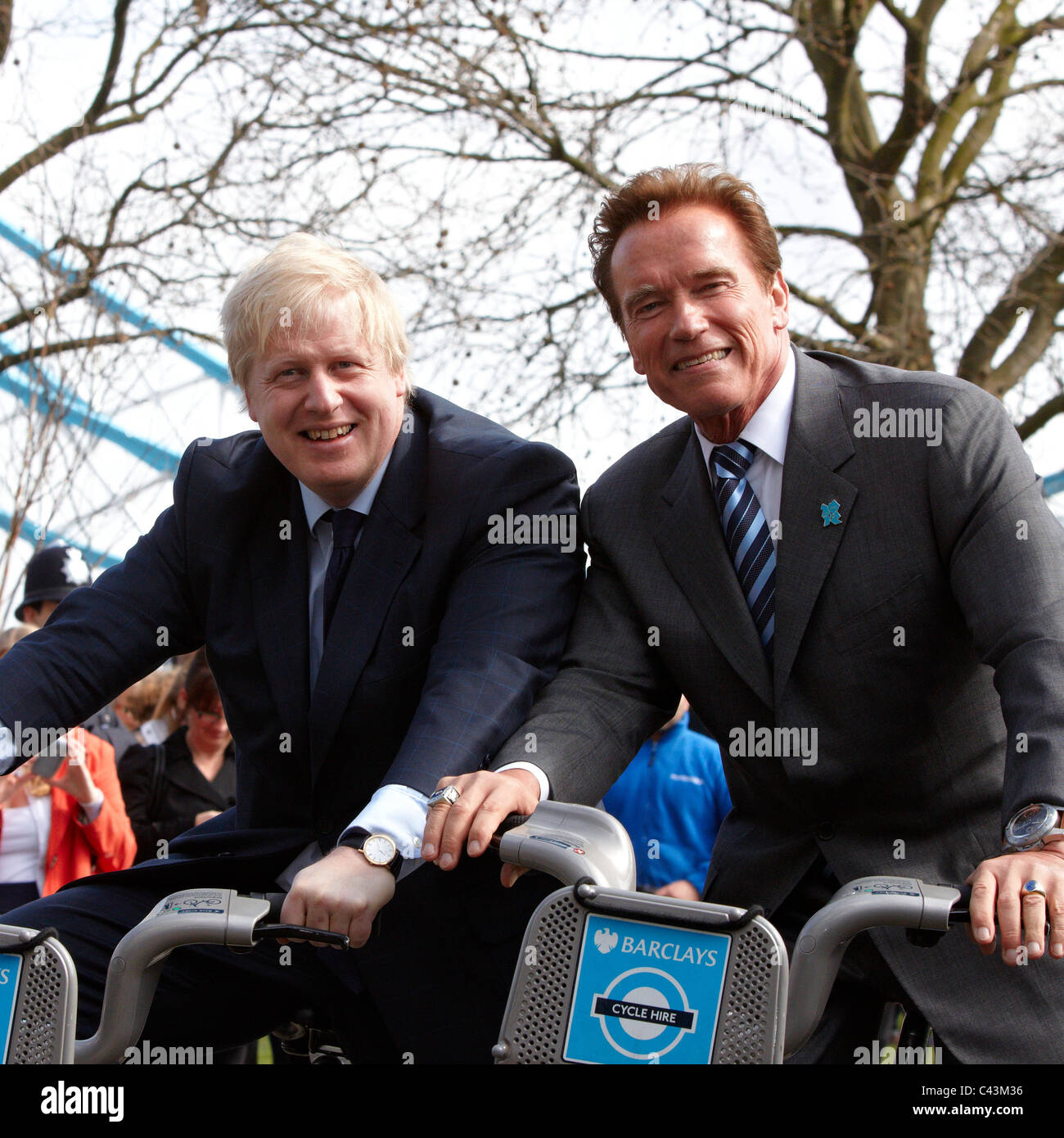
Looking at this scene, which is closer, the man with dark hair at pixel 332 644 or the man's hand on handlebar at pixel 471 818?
the man's hand on handlebar at pixel 471 818

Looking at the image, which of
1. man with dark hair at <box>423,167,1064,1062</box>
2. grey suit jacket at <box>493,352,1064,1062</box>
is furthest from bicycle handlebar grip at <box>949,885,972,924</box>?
grey suit jacket at <box>493,352,1064,1062</box>

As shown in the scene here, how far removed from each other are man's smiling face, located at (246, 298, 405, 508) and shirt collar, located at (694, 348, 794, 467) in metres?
0.68

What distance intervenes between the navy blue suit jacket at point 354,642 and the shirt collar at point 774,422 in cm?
38

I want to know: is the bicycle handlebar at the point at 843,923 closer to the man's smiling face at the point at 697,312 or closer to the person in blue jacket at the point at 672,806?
the man's smiling face at the point at 697,312

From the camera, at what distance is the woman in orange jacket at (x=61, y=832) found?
4.45 meters

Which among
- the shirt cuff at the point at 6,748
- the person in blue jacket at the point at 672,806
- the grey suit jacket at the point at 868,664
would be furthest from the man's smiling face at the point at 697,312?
the person in blue jacket at the point at 672,806

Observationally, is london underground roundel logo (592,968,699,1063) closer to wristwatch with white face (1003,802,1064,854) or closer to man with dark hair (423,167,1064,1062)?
man with dark hair (423,167,1064,1062)

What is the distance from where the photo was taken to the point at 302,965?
2465 mm

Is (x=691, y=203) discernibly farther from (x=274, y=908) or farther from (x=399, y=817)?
(x=274, y=908)

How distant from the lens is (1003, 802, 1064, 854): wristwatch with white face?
1.81 meters

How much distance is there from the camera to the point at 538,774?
7.39ft

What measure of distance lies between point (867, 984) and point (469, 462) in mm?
1178
